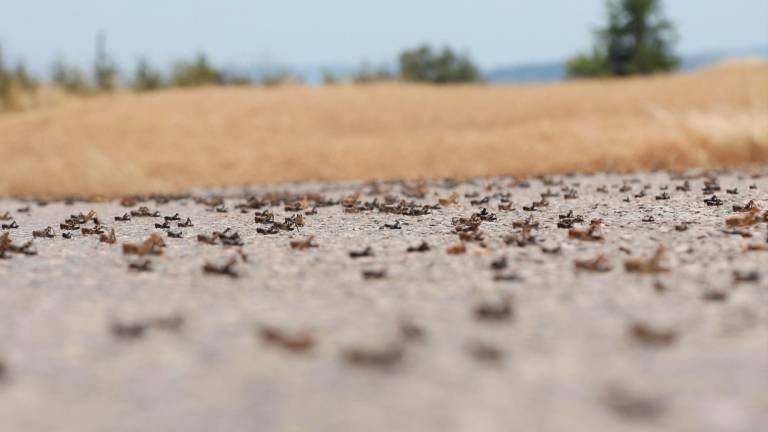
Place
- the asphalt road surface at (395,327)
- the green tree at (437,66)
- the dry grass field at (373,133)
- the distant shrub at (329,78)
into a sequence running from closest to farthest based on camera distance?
the asphalt road surface at (395,327)
the dry grass field at (373,133)
the distant shrub at (329,78)
the green tree at (437,66)

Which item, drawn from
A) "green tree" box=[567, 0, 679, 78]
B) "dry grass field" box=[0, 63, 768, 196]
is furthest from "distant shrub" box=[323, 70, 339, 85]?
"green tree" box=[567, 0, 679, 78]

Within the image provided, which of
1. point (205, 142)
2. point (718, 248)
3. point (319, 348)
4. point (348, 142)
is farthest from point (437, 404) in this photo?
point (205, 142)

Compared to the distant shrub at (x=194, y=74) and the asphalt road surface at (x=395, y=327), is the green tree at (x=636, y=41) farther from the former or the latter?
the asphalt road surface at (x=395, y=327)

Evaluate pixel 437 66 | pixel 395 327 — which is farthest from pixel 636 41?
pixel 395 327

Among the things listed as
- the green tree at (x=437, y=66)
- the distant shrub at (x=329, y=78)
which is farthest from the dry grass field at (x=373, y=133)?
the green tree at (x=437, y=66)

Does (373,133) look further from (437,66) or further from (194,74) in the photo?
(437,66)

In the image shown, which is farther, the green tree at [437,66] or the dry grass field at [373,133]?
the green tree at [437,66]

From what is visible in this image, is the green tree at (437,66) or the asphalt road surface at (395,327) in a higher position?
the green tree at (437,66)
